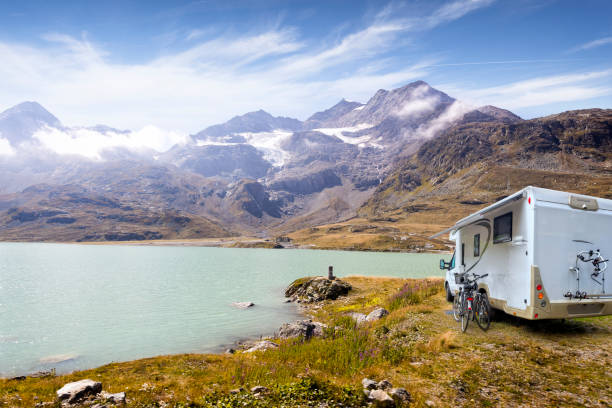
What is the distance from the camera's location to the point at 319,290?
33781mm

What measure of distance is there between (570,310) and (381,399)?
814 centimetres

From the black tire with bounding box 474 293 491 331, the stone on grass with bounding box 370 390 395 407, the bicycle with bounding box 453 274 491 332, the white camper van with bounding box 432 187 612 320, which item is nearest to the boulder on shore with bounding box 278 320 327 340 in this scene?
the bicycle with bounding box 453 274 491 332

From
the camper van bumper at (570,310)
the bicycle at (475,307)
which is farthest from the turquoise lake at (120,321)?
the camper van bumper at (570,310)

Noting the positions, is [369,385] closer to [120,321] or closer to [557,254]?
[557,254]

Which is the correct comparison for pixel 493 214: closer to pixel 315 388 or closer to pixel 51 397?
pixel 315 388

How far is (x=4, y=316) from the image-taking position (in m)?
29.9

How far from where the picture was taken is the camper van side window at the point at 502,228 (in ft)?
41.9

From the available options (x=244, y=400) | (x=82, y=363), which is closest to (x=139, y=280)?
(x=82, y=363)

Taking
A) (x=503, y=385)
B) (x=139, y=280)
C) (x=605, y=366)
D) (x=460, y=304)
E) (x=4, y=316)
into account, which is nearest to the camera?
(x=503, y=385)

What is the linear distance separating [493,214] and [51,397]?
15379mm

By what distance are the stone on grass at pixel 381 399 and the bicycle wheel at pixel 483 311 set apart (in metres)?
8.21

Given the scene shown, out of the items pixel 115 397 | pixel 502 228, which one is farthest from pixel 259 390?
pixel 502 228

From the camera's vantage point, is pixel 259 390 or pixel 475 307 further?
pixel 475 307

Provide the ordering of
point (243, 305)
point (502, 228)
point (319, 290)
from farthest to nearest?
point (319, 290), point (243, 305), point (502, 228)
